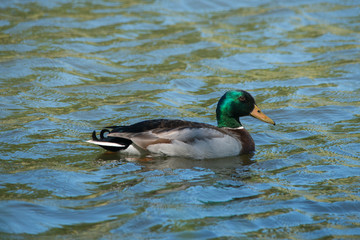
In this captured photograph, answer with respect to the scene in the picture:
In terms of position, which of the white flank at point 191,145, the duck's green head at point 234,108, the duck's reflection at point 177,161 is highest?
the duck's green head at point 234,108

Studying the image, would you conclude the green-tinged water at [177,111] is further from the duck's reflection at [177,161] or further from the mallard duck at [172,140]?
the mallard duck at [172,140]

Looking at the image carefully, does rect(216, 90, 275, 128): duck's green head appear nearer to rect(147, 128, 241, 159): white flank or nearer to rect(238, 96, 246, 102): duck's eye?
rect(238, 96, 246, 102): duck's eye

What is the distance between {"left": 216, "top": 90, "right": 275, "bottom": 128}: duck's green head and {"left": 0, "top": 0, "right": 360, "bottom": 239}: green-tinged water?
0.48 meters

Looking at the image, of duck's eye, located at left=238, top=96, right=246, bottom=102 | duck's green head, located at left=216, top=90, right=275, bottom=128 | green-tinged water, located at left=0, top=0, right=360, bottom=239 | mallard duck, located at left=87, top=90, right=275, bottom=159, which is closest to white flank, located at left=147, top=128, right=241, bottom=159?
mallard duck, located at left=87, top=90, right=275, bottom=159

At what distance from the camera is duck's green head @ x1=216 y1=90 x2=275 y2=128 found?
29.3 ft

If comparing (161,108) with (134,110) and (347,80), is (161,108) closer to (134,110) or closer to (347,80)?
(134,110)

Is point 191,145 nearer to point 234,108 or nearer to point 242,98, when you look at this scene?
point 234,108

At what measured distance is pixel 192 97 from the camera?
434 inches

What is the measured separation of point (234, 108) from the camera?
353 inches

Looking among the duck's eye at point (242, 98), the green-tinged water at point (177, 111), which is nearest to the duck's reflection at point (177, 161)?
the green-tinged water at point (177, 111)

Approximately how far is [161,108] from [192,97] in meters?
0.88

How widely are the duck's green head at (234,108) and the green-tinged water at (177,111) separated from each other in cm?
48

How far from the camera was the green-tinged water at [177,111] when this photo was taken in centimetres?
640

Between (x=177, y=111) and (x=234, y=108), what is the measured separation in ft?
4.97
